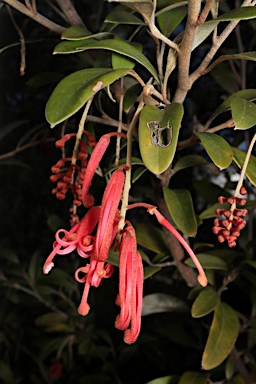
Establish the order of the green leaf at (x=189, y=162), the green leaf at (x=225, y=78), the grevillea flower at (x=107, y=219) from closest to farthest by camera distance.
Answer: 1. the grevillea flower at (x=107, y=219)
2. the green leaf at (x=189, y=162)
3. the green leaf at (x=225, y=78)

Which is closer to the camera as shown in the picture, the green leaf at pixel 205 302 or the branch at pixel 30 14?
the branch at pixel 30 14

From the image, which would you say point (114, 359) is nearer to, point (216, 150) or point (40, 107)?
point (40, 107)

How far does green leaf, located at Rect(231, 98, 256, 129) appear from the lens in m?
0.49

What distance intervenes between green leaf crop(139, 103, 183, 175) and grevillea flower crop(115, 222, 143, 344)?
56 millimetres

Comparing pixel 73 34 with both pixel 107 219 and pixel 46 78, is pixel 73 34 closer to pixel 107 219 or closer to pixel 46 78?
pixel 107 219

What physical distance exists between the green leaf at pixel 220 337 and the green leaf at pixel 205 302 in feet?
0.06

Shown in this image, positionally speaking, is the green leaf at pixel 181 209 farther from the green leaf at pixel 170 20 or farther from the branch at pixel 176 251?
the green leaf at pixel 170 20

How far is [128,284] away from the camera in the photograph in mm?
453

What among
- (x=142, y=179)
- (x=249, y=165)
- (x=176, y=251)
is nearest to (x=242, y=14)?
(x=249, y=165)

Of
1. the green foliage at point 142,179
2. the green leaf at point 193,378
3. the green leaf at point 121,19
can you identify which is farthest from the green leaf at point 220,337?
the green leaf at point 121,19

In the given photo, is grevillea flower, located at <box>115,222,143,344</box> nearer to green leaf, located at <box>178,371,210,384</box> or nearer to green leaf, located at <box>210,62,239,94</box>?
green leaf, located at <box>178,371,210,384</box>

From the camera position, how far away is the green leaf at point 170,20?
686 millimetres

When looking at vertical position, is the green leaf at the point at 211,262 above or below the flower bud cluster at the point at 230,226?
below

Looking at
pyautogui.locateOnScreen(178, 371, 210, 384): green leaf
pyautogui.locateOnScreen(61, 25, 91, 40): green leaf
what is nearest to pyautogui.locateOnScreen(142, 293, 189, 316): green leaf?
pyautogui.locateOnScreen(178, 371, 210, 384): green leaf
